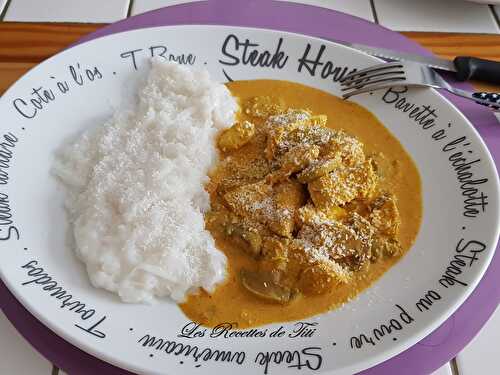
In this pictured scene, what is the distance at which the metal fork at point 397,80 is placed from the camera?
1.88 meters

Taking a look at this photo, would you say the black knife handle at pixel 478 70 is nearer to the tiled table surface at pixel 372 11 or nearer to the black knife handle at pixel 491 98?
the black knife handle at pixel 491 98

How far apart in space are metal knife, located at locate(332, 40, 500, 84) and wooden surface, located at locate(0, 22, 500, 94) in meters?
0.04

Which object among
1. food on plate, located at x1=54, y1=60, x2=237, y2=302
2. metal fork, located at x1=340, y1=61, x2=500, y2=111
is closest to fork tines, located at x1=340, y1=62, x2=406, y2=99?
metal fork, located at x1=340, y1=61, x2=500, y2=111

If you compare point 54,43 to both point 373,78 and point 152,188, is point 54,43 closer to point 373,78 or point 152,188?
point 152,188

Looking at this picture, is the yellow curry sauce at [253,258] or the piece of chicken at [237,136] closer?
the yellow curry sauce at [253,258]

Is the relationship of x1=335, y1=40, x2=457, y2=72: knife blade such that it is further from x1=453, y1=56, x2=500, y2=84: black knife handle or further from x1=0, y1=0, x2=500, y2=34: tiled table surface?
x1=0, y1=0, x2=500, y2=34: tiled table surface

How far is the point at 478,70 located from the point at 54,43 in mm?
1617

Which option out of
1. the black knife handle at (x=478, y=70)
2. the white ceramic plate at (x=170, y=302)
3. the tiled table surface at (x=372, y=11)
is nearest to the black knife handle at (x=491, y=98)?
the black knife handle at (x=478, y=70)

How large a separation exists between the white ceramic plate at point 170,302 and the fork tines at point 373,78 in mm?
39

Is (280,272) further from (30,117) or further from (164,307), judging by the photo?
(30,117)

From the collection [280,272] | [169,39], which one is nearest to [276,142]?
[280,272]

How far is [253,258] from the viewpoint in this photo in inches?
59.6

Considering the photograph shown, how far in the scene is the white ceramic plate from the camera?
49.4 inches

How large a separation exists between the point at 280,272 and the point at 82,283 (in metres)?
0.50
